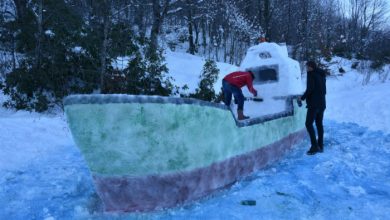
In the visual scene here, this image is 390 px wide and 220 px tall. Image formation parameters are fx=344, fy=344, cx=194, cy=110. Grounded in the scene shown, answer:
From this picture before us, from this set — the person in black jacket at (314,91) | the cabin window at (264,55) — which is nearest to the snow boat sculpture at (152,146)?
the person in black jacket at (314,91)

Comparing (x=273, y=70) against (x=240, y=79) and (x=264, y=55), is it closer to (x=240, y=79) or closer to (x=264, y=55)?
(x=264, y=55)

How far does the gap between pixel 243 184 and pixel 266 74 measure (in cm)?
327

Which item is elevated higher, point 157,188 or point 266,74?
point 266,74

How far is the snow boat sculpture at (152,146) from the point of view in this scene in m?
2.99

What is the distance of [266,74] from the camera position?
6789 millimetres

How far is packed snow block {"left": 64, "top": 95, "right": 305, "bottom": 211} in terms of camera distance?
2.99 metres

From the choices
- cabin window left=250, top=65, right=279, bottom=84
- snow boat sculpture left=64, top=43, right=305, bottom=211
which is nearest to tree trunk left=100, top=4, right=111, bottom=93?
cabin window left=250, top=65, right=279, bottom=84

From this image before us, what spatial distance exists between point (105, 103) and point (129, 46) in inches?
271

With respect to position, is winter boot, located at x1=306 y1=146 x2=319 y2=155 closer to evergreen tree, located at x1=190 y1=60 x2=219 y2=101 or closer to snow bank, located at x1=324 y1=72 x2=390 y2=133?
snow bank, located at x1=324 y1=72 x2=390 y2=133

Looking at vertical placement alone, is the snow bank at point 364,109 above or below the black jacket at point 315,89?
below

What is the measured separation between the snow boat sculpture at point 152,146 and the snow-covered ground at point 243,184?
179mm

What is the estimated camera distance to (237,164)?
13.6 feet

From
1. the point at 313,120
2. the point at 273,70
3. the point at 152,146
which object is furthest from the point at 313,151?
the point at 152,146

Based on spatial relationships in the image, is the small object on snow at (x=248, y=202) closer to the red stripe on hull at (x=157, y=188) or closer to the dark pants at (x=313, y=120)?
the red stripe on hull at (x=157, y=188)
